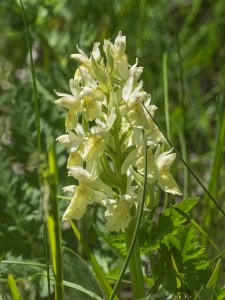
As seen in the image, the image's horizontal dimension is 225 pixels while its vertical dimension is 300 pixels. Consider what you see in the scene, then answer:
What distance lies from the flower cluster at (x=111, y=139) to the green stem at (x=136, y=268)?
0.22ft

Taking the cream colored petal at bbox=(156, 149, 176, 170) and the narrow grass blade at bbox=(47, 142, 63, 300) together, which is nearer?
the narrow grass blade at bbox=(47, 142, 63, 300)

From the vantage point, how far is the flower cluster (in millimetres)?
1388

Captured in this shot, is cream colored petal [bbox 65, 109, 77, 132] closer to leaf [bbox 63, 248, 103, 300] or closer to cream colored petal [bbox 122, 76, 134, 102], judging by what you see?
cream colored petal [bbox 122, 76, 134, 102]

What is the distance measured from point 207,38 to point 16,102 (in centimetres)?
133

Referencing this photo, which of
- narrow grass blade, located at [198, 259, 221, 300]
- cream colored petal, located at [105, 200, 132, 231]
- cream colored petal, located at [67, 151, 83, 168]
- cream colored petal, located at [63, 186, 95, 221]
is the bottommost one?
narrow grass blade, located at [198, 259, 221, 300]

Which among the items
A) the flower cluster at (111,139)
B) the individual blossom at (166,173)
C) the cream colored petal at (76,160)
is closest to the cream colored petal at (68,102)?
the flower cluster at (111,139)

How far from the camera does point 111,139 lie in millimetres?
1434

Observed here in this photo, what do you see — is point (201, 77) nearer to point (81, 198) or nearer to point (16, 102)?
point (16, 102)

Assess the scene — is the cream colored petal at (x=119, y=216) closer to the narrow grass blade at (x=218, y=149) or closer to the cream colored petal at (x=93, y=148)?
the cream colored petal at (x=93, y=148)

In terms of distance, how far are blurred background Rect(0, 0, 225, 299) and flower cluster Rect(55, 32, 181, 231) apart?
123 mm

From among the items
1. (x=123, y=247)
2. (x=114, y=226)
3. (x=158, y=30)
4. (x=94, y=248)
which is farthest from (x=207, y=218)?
(x=158, y=30)

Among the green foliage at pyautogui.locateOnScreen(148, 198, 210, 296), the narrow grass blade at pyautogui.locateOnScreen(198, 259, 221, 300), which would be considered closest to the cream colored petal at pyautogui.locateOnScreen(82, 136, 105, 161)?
the green foliage at pyautogui.locateOnScreen(148, 198, 210, 296)

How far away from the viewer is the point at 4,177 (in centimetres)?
203

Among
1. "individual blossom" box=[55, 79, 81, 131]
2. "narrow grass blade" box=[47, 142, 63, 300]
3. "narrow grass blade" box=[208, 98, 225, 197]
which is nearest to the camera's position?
"narrow grass blade" box=[47, 142, 63, 300]
